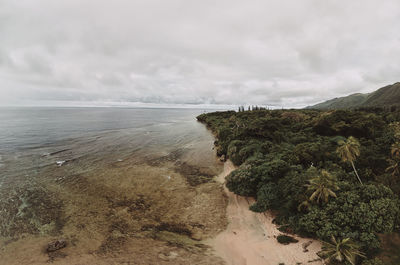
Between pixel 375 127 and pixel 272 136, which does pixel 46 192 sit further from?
pixel 375 127

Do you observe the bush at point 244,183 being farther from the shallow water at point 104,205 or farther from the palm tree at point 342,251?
the palm tree at point 342,251

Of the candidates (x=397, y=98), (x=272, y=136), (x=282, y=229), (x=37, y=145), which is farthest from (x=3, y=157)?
(x=397, y=98)

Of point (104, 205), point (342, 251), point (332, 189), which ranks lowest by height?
point (104, 205)

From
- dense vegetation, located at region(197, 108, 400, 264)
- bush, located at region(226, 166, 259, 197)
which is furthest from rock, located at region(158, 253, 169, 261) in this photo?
bush, located at region(226, 166, 259, 197)

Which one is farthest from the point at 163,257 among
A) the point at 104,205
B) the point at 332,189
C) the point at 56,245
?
the point at 332,189

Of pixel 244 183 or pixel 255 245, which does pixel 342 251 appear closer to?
pixel 255 245

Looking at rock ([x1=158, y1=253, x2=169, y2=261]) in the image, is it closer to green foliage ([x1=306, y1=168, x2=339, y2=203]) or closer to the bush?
the bush
